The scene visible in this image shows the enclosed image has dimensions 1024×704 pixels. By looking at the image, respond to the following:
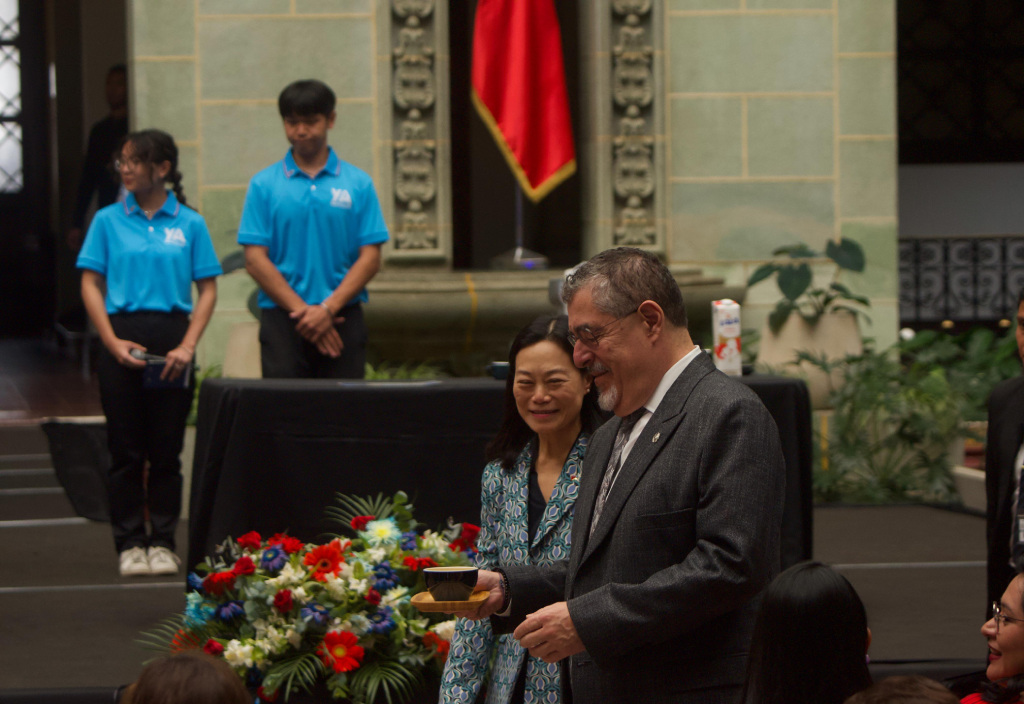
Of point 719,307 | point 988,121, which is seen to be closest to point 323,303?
point 719,307

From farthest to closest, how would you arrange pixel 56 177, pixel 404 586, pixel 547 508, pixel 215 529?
pixel 56 177 < pixel 215 529 < pixel 404 586 < pixel 547 508

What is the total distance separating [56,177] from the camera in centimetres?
1984

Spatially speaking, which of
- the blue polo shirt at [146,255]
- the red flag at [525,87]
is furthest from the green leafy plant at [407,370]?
the blue polo shirt at [146,255]

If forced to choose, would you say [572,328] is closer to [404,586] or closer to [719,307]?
[404,586]

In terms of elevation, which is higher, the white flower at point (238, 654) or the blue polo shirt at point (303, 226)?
the blue polo shirt at point (303, 226)

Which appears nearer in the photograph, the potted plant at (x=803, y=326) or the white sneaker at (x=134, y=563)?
the white sneaker at (x=134, y=563)

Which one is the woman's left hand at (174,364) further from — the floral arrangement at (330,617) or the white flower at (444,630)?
the white flower at (444,630)

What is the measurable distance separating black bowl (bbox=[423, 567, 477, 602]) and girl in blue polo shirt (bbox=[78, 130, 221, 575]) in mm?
3566

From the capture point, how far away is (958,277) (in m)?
13.4

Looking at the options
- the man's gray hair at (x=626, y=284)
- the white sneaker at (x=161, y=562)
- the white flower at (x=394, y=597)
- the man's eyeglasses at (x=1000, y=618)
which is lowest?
the white sneaker at (x=161, y=562)

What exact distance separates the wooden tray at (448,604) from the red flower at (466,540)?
1306 mm

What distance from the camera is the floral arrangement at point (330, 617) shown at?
4.03m

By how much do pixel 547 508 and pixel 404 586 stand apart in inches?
39.3

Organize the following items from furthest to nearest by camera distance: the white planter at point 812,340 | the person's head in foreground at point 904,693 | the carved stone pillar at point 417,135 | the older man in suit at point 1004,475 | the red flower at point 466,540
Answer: the carved stone pillar at point 417,135 < the white planter at point 812,340 < the red flower at point 466,540 < the older man in suit at point 1004,475 < the person's head in foreground at point 904,693
